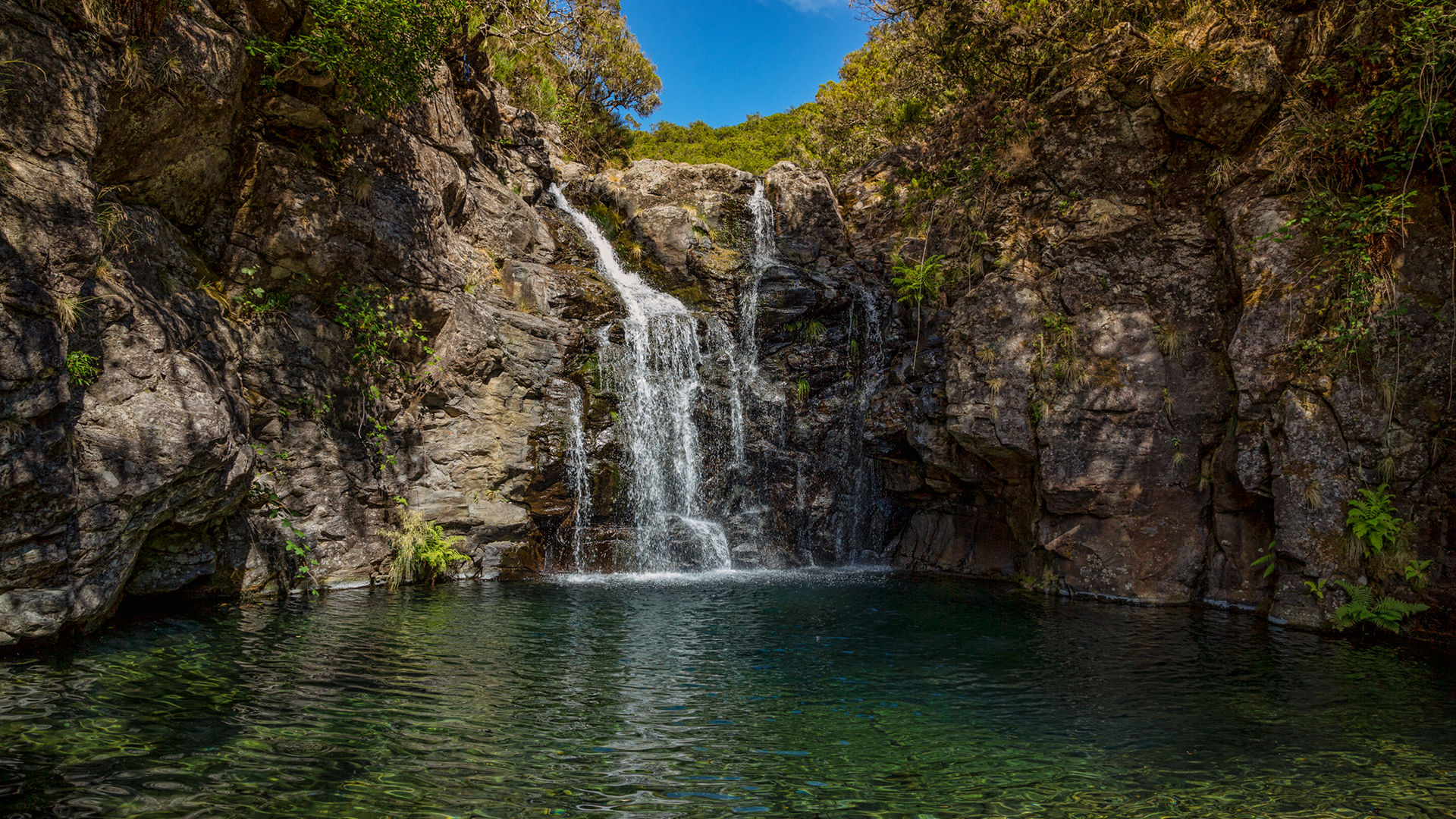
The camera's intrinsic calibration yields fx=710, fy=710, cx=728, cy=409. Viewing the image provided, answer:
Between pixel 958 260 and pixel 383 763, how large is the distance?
12.5m

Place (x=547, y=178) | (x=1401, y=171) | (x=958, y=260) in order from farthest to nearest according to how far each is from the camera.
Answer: (x=547, y=178) → (x=958, y=260) → (x=1401, y=171)

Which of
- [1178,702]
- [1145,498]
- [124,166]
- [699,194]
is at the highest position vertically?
[699,194]

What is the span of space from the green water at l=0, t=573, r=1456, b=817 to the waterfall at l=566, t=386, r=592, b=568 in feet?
14.3

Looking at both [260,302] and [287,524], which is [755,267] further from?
[287,524]

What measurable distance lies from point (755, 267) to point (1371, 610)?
502 inches

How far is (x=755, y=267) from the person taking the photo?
1736 centimetres

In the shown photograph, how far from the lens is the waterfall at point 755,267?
50.9 feet

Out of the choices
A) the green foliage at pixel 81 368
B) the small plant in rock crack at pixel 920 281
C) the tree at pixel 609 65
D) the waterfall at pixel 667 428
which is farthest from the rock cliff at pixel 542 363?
the tree at pixel 609 65

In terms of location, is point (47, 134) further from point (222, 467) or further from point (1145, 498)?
point (1145, 498)

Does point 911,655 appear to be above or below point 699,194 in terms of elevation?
below

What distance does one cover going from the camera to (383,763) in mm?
4348

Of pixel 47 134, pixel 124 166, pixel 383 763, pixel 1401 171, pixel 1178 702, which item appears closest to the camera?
pixel 383 763

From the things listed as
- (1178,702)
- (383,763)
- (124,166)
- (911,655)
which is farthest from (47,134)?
(1178,702)

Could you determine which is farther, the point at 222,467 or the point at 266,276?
the point at 266,276
